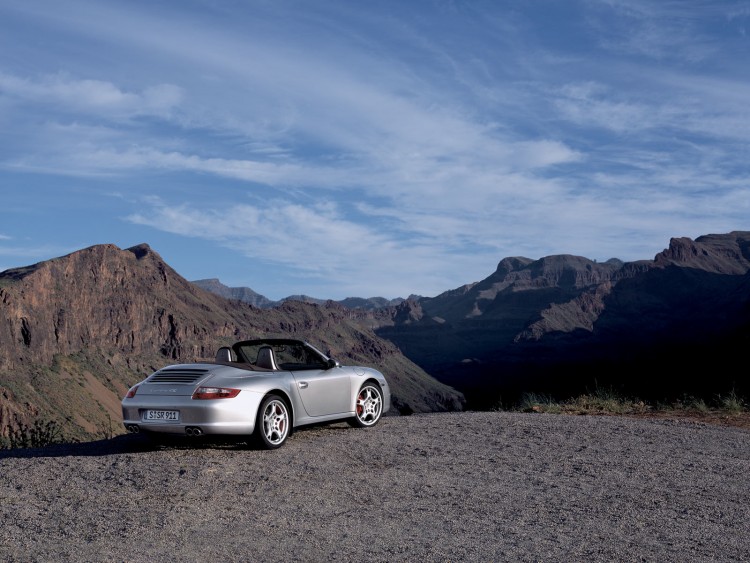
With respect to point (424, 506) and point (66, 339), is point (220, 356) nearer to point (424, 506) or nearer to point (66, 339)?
point (424, 506)

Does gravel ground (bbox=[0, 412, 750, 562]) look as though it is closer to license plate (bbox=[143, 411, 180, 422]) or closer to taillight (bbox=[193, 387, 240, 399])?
license plate (bbox=[143, 411, 180, 422])

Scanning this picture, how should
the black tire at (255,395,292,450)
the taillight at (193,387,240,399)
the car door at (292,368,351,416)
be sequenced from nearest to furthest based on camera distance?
the taillight at (193,387,240,399) → the black tire at (255,395,292,450) → the car door at (292,368,351,416)

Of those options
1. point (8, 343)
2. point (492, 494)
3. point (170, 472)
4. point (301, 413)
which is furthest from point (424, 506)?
point (8, 343)

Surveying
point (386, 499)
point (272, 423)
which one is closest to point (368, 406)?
point (272, 423)

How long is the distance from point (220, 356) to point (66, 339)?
17053 cm

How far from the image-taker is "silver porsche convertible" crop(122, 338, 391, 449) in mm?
9055

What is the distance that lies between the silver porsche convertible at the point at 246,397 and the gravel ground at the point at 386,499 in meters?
0.32

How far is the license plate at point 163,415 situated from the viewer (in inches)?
359

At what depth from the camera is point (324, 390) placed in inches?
417

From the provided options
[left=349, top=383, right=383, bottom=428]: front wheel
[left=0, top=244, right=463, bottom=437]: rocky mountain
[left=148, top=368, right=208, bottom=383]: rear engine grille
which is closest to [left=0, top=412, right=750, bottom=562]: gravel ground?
[left=349, top=383, right=383, bottom=428]: front wheel

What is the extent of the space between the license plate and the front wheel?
3000mm

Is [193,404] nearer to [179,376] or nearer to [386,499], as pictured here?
[179,376]

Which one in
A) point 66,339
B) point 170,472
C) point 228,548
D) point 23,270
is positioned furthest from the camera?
point 23,270

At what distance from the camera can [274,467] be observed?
835cm
